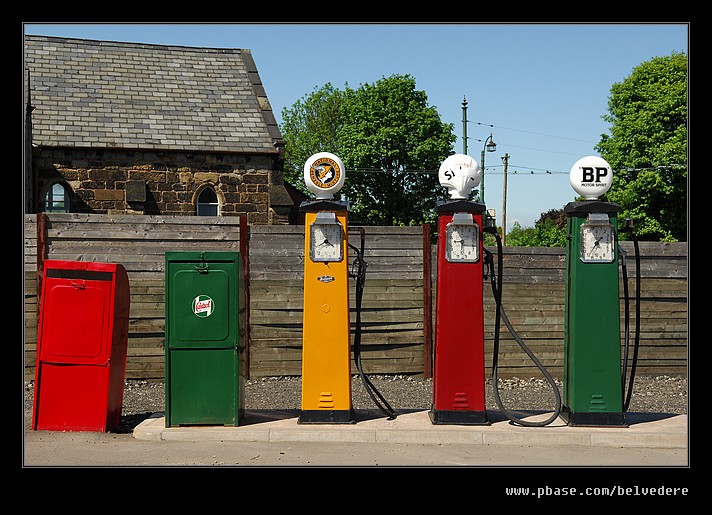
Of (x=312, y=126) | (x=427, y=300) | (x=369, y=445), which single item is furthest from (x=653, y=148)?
(x=369, y=445)

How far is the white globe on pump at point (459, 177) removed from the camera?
722 centimetres

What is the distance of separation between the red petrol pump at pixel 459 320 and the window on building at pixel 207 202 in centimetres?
1343

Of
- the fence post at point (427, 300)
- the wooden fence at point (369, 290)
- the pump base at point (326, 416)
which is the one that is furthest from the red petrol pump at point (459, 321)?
the fence post at point (427, 300)

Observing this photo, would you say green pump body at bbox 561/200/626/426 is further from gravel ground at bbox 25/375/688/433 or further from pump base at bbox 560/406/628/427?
gravel ground at bbox 25/375/688/433

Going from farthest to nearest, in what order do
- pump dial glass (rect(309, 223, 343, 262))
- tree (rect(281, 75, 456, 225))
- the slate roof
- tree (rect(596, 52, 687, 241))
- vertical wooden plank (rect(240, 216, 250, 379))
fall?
1. tree (rect(281, 75, 456, 225))
2. tree (rect(596, 52, 687, 241))
3. the slate roof
4. vertical wooden plank (rect(240, 216, 250, 379))
5. pump dial glass (rect(309, 223, 343, 262))

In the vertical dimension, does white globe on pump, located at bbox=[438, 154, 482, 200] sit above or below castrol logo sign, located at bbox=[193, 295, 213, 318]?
above

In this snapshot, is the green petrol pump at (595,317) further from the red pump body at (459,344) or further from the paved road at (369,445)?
the red pump body at (459,344)

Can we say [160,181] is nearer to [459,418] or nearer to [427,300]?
[427,300]

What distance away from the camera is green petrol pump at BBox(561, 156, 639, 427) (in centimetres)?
720

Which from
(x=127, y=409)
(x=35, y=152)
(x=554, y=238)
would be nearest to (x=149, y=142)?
(x=35, y=152)

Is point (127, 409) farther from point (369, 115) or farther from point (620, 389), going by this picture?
point (369, 115)

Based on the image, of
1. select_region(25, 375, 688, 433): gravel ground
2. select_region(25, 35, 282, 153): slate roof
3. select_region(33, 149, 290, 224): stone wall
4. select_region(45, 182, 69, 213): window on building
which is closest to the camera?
select_region(25, 375, 688, 433): gravel ground

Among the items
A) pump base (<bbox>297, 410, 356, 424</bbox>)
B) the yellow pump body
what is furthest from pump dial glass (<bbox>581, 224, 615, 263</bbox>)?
pump base (<bbox>297, 410, 356, 424</bbox>)

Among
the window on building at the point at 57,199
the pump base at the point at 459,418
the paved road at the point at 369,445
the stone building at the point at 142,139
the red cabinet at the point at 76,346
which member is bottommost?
the paved road at the point at 369,445
